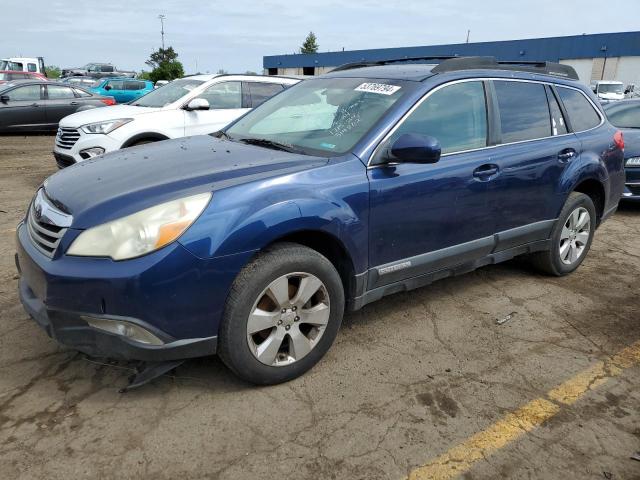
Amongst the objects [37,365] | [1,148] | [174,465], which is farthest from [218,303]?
[1,148]

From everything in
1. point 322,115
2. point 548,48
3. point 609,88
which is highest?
point 548,48

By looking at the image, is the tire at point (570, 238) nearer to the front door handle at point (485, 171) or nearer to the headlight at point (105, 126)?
the front door handle at point (485, 171)

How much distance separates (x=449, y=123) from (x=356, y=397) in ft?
6.27

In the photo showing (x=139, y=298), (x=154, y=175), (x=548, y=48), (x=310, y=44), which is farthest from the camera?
(x=310, y=44)

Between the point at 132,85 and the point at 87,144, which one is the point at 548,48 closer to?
the point at 132,85

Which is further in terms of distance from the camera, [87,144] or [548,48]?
[548,48]

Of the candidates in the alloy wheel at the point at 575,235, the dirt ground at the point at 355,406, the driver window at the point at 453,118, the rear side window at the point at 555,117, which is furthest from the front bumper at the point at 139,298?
the alloy wheel at the point at 575,235

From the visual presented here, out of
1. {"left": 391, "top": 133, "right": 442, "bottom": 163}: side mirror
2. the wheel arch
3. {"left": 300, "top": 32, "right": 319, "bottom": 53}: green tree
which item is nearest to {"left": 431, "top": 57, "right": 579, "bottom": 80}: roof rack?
{"left": 391, "top": 133, "right": 442, "bottom": 163}: side mirror

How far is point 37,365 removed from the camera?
2994mm

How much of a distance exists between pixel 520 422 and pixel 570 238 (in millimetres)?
2494

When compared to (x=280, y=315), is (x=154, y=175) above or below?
above

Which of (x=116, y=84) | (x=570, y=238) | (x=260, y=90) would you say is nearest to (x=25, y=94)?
(x=260, y=90)

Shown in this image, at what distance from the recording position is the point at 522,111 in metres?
4.04

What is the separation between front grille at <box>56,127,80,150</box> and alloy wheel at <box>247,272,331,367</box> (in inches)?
224
